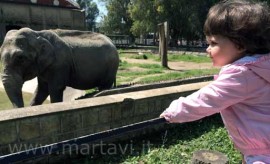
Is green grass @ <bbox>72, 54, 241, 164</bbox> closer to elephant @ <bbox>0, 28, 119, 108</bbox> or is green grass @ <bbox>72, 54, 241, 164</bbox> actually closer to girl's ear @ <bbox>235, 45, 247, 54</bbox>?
elephant @ <bbox>0, 28, 119, 108</bbox>

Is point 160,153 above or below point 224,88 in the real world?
below

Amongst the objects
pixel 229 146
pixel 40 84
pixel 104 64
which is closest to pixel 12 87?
pixel 40 84

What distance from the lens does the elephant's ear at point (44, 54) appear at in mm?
6625

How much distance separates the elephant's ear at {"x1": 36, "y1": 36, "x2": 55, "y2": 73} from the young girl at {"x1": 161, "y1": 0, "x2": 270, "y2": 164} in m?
5.00

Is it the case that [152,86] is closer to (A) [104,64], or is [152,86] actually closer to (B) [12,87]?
(A) [104,64]

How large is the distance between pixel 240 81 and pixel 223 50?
0.70 ft

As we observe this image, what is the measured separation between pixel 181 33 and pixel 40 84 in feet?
→ 115

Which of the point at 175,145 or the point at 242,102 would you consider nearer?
the point at 242,102

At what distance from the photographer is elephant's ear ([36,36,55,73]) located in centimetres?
662

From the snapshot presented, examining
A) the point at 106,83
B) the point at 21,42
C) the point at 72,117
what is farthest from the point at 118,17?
the point at 72,117

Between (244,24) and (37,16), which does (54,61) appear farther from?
(37,16)

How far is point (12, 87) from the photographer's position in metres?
6.23

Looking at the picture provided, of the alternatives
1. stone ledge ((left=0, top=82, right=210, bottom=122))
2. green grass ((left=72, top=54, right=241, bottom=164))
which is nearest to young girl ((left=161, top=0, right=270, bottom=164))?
green grass ((left=72, top=54, right=241, bottom=164))

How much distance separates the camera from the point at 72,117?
458cm
